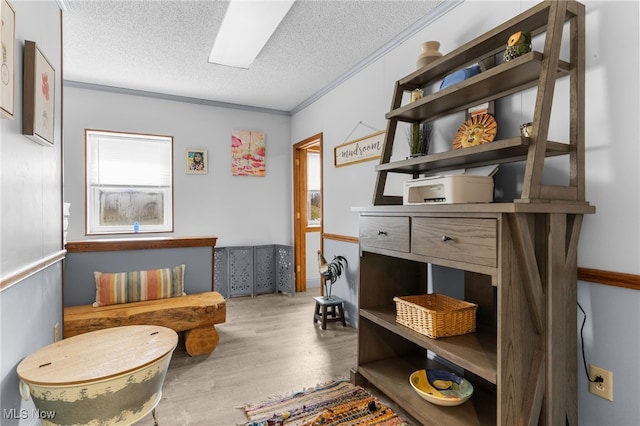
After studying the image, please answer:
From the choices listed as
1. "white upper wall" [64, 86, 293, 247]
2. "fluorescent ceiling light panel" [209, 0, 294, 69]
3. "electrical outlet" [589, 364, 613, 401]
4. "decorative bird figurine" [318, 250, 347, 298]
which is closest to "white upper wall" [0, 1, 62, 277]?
"fluorescent ceiling light panel" [209, 0, 294, 69]

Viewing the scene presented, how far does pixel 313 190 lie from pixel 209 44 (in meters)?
2.57

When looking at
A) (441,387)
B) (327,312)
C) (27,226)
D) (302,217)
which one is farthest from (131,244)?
(441,387)

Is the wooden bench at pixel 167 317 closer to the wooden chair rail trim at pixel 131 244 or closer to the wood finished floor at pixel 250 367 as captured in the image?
the wood finished floor at pixel 250 367

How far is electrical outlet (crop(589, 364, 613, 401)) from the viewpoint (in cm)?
148

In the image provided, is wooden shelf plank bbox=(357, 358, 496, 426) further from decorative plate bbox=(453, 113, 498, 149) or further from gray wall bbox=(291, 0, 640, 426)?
decorative plate bbox=(453, 113, 498, 149)

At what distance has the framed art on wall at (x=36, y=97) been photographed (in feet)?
5.30

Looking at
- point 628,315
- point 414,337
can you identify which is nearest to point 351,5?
point 414,337

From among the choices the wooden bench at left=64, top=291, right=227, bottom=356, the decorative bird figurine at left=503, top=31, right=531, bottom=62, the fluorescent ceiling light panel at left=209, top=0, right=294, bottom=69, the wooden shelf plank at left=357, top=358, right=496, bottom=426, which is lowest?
the wooden shelf plank at left=357, top=358, right=496, bottom=426

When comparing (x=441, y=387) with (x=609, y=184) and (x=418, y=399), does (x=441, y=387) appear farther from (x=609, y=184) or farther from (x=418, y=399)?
(x=609, y=184)

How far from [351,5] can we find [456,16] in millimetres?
693

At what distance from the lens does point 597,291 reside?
1531 mm

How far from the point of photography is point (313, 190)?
504 centimetres

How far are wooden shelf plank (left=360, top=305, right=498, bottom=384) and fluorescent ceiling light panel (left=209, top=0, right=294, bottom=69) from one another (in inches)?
83.9

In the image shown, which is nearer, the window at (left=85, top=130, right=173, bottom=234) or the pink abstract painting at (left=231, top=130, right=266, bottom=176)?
the window at (left=85, top=130, right=173, bottom=234)
